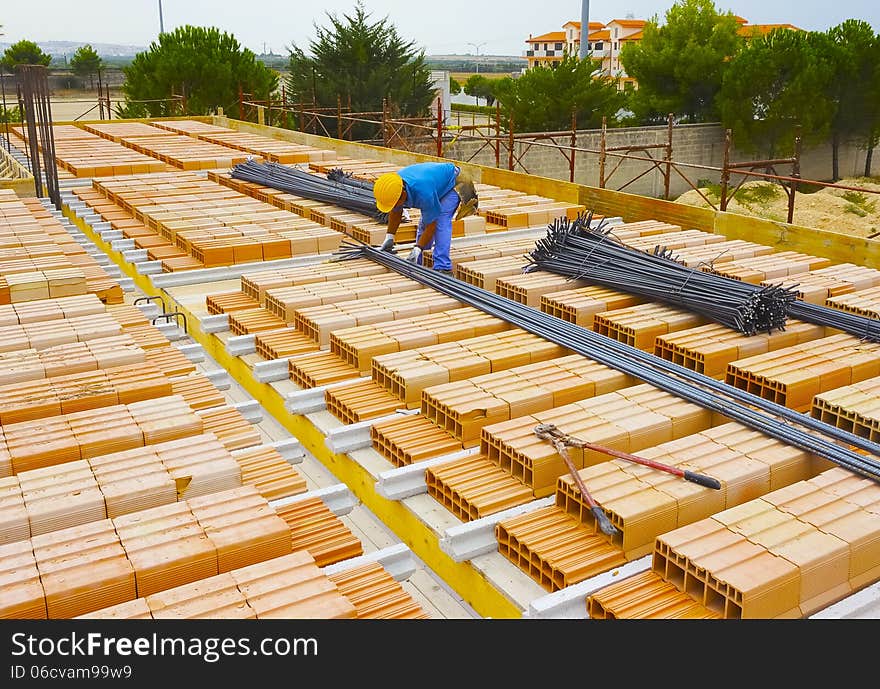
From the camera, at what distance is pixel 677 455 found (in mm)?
5762

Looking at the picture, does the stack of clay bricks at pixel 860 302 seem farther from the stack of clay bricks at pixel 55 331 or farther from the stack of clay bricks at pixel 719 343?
the stack of clay bricks at pixel 55 331

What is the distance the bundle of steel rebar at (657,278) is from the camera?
325 inches

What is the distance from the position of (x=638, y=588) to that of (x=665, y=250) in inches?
286

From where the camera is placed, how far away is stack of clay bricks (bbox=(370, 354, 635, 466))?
643 centimetres

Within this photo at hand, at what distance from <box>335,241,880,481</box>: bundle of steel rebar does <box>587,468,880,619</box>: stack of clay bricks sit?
2.28 ft

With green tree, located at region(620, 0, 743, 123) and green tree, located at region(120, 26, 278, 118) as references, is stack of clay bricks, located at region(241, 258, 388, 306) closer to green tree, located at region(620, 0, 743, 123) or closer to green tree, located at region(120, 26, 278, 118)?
green tree, located at region(120, 26, 278, 118)

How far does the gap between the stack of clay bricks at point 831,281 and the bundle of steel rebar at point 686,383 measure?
2553 millimetres

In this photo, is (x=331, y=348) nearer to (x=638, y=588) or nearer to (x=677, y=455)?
(x=677, y=455)

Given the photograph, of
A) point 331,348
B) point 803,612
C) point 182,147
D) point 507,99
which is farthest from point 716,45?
point 803,612

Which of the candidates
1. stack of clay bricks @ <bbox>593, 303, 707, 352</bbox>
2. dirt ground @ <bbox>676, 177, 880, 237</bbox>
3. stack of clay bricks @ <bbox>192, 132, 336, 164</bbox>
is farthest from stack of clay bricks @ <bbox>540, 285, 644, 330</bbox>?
dirt ground @ <bbox>676, 177, 880, 237</bbox>

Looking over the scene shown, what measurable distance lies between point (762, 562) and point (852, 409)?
8.15ft

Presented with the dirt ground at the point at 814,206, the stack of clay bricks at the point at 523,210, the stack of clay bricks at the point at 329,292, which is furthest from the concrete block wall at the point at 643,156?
the stack of clay bricks at the point at 329,292
